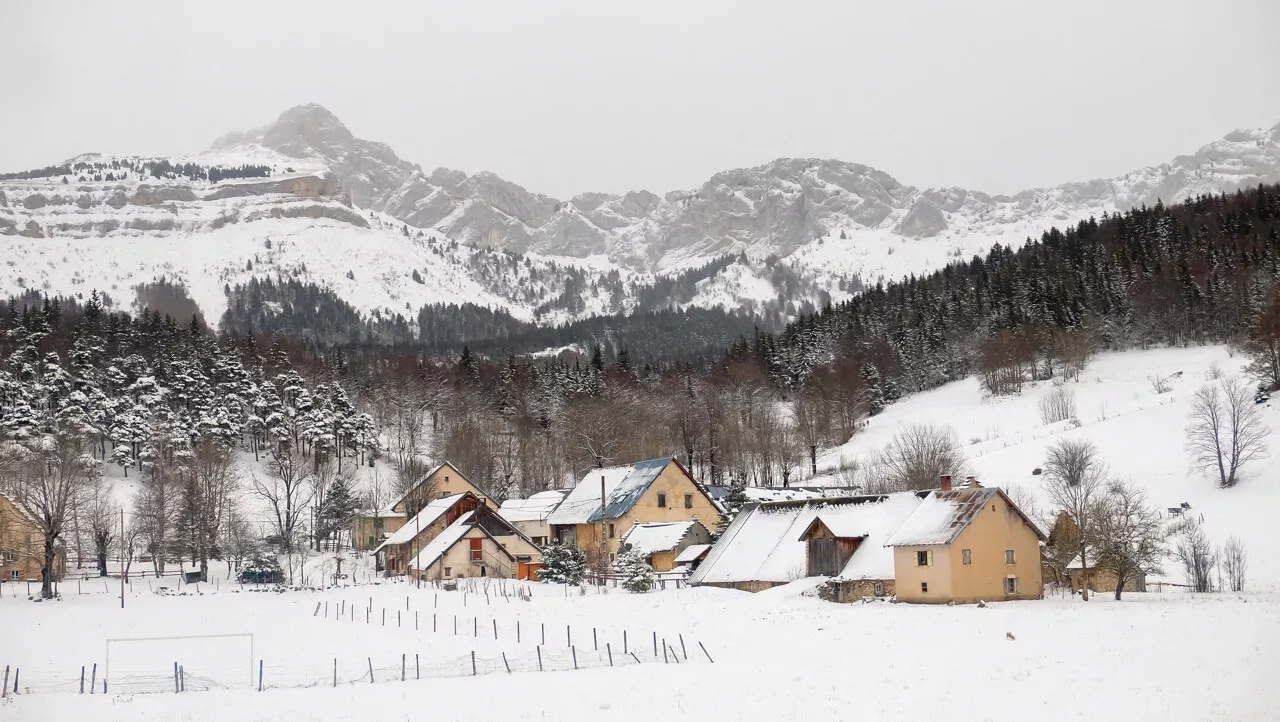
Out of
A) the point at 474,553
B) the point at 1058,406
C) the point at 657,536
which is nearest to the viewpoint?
the point at 657,536

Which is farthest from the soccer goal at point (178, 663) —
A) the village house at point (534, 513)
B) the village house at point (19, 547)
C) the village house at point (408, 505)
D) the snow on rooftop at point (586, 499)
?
the village house at point (408, 505)

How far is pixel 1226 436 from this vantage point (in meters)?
67.2

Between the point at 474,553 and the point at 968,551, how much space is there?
111ft

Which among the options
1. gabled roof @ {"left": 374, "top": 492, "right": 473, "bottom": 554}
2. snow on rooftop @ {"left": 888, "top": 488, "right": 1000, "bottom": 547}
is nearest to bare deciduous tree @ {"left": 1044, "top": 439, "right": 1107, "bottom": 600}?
snow on rooftop @ {"left": 888, "top": 488, "right": 1000, "bottom": 547}

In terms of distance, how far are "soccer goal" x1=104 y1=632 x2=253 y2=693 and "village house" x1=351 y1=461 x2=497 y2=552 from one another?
46979 millimetres

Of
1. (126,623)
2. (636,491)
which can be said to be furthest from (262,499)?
(126,623)

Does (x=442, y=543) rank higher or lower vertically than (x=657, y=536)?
lower

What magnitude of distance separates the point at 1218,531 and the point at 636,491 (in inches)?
1403

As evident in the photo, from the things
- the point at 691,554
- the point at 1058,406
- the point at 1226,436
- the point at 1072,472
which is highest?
the point at 1058,406

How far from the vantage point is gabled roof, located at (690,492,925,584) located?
49812mm

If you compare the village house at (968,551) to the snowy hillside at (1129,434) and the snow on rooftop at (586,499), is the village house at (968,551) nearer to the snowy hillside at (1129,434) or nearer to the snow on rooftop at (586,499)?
the snowy hillside at (1129,434)

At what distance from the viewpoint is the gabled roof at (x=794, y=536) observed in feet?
163

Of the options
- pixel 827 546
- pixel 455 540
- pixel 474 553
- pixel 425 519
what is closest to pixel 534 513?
pixel 425 519

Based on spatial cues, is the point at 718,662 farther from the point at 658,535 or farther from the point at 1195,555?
the point at 658,535
